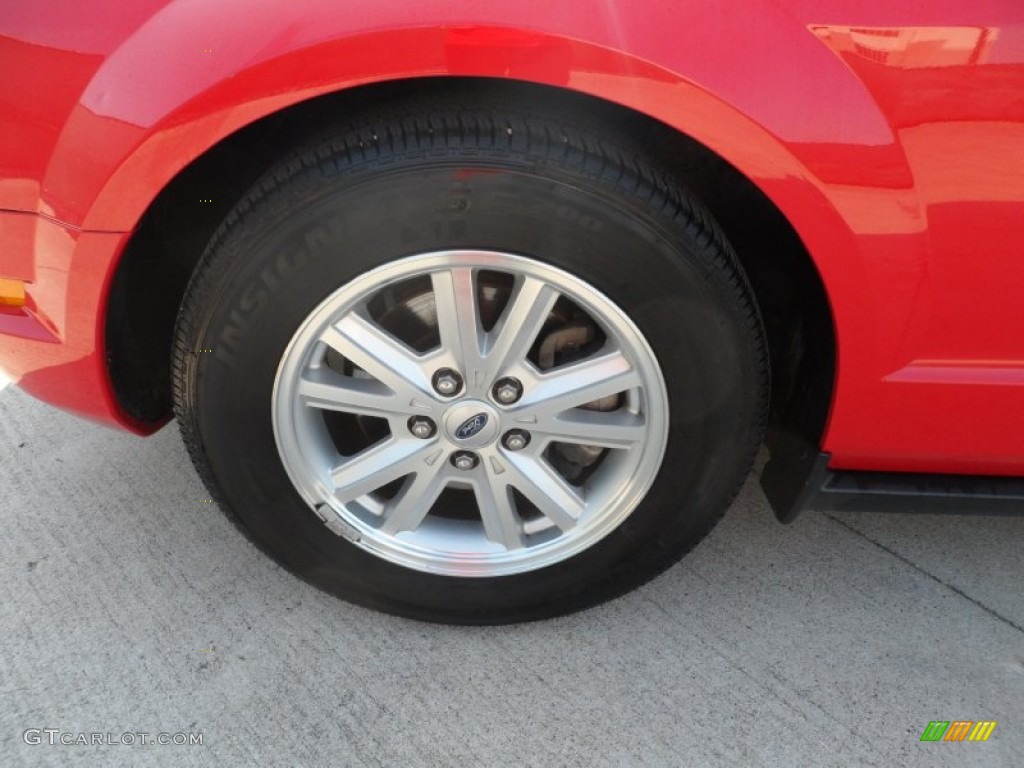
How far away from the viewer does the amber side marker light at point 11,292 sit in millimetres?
1490

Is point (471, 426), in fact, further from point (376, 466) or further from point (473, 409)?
point (376, 466)

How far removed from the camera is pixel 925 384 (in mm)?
1456

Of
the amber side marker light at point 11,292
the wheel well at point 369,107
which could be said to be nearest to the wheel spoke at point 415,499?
the wheel well at point 369,107

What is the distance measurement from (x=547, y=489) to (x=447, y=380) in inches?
12.5

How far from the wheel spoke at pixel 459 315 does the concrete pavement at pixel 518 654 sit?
665 millimetres

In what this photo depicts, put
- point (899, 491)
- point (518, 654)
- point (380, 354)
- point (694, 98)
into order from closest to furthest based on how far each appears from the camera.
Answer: point (694, 98) < point (380, 354) < point (899, 491) < point (518, 654)

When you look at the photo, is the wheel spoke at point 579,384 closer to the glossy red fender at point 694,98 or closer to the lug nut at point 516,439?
the lug nut at point 516,439

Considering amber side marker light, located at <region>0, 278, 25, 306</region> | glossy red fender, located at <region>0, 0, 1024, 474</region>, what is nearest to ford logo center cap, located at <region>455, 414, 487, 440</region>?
glossy red fender, located at <region>0, 0, 1024, 474</region>

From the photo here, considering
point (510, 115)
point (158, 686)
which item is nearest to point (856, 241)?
point (510, 115)

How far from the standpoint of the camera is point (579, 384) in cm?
153

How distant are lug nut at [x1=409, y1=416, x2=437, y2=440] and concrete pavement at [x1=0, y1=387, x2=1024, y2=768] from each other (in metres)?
0.48

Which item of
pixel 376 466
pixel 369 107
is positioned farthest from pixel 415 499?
pixel 369 107

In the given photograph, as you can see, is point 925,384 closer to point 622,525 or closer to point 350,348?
point 622,525

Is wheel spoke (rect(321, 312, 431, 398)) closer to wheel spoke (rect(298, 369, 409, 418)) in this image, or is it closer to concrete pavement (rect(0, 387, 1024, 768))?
wheel spoke (rect(298, 369, 409, 418))
